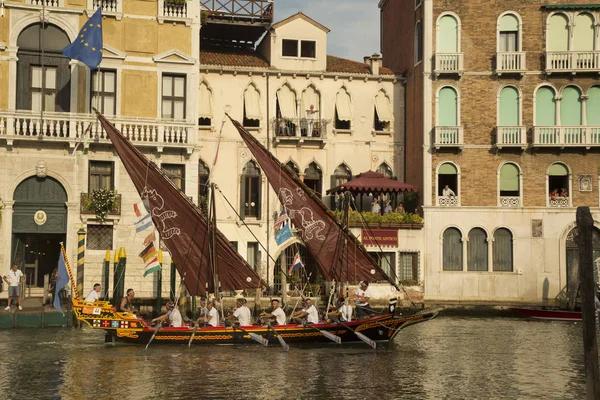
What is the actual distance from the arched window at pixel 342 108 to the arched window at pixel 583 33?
35.2 feet

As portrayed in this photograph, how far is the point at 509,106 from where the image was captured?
40.2 metres

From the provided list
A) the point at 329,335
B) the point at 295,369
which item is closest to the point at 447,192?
the point at 329,335

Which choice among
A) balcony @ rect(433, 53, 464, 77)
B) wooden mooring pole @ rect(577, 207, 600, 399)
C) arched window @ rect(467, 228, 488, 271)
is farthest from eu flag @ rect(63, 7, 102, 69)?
wooden mooring pole @ rect(577, 207, 600, 399)

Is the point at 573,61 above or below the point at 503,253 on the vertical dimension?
above

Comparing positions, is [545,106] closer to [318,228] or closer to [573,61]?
[573,61]

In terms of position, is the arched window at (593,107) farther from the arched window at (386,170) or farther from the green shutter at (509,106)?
the arched window at (386,170)

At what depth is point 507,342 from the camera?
28.9 meters

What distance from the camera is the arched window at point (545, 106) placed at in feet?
131

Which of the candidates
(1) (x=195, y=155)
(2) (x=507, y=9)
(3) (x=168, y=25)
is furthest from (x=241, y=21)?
(2) (x=507, y=9)

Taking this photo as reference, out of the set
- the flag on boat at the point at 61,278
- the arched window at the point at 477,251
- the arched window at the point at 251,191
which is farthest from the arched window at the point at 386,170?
the flag on boat at the point at 61,278

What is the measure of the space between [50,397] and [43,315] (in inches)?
460

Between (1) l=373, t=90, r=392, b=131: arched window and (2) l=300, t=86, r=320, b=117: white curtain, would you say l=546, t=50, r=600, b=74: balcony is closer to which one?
(1) l=373, t=90, r=392, b=131: arched window

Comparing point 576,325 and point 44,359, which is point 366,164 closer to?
point 576,325

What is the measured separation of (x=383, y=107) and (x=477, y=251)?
8209mm
